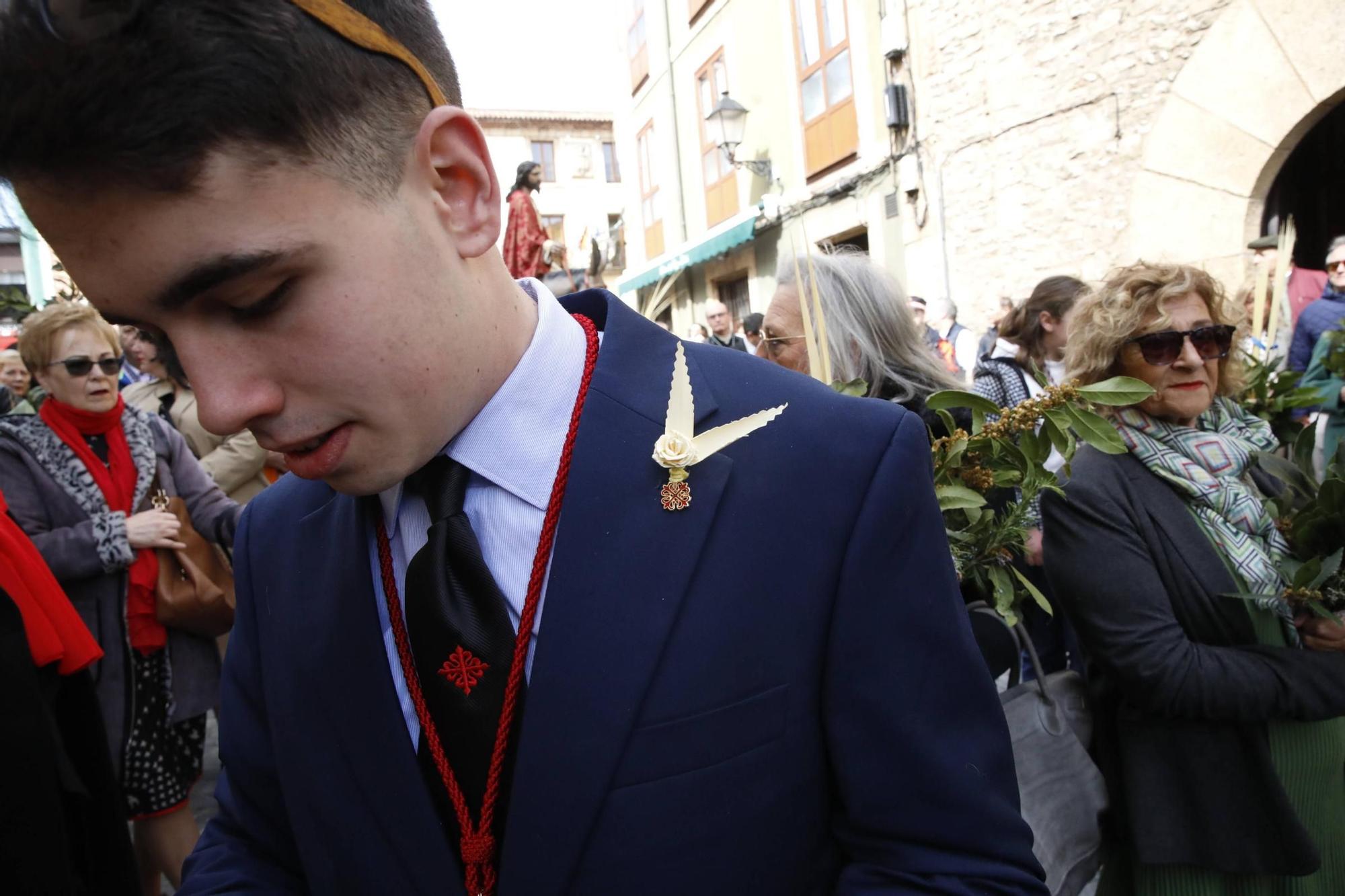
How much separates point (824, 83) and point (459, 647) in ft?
41.5

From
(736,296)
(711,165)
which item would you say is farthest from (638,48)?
(736,296)

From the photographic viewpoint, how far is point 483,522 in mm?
1060

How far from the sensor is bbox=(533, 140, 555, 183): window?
118 ft

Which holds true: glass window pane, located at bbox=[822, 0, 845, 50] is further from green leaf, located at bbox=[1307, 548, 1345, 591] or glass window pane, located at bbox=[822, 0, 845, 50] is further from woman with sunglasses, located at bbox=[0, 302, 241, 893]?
green leaf, located at bbox=[1307, 548, 1345, 591]

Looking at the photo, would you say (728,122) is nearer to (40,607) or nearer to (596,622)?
(40,607)

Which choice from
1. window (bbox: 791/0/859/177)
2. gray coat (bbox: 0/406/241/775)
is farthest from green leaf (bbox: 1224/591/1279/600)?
window (bbox: 791/0/859/177)

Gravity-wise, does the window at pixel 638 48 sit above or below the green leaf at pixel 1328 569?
above

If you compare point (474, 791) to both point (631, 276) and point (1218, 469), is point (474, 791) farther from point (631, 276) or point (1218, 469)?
point (631, 276)

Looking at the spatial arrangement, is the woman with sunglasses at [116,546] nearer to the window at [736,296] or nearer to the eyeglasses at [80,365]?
the eyeglasses at [80,365]

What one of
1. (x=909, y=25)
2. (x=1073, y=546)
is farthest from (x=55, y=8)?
(x=909, y=25)

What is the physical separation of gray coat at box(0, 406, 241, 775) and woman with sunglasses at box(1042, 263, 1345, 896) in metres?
2.79

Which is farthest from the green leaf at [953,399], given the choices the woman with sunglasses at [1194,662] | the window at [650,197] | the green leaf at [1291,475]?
the window at [650,197]

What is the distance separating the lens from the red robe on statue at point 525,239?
17.8ft

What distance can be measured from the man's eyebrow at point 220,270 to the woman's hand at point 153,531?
98.5 inches
